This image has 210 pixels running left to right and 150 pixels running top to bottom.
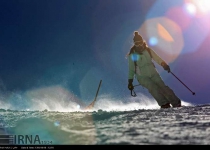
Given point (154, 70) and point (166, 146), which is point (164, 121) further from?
point (154, 70)

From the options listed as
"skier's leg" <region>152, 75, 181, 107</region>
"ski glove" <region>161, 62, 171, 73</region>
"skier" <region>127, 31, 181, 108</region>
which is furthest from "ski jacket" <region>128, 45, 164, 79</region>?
"skier's leg" <region>152, 75, 181, 107</region>

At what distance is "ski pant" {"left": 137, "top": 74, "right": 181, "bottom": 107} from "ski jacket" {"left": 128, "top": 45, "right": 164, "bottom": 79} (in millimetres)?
280

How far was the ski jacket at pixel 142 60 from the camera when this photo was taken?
539 inches

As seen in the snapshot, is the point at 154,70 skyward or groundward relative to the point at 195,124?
skyward

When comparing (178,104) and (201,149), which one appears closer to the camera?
(201,149)

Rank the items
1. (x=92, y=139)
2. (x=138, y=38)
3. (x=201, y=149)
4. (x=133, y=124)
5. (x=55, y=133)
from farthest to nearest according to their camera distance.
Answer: (x=138, y=38) < (x=133, y=124) < (x=55, y=133) < (x=92, y=139) < (x=201, y=149)

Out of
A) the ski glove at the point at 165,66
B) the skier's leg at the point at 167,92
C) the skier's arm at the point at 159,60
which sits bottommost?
the skier's leg at the point at 167,92

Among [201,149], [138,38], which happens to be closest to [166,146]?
[201,149]

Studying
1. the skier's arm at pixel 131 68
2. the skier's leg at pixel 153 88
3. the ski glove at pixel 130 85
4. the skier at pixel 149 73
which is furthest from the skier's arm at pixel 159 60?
the ski glove at pixel 130 85

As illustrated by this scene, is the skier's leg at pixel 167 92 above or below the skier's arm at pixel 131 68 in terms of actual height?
below

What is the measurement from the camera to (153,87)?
46.1ft

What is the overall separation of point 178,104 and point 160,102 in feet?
3.18

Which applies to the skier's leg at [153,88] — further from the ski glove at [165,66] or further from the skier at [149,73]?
the ski glove at [165,66]

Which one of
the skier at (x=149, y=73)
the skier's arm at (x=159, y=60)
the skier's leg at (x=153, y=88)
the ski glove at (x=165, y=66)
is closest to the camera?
the ski glove at (x=165, y=66)
